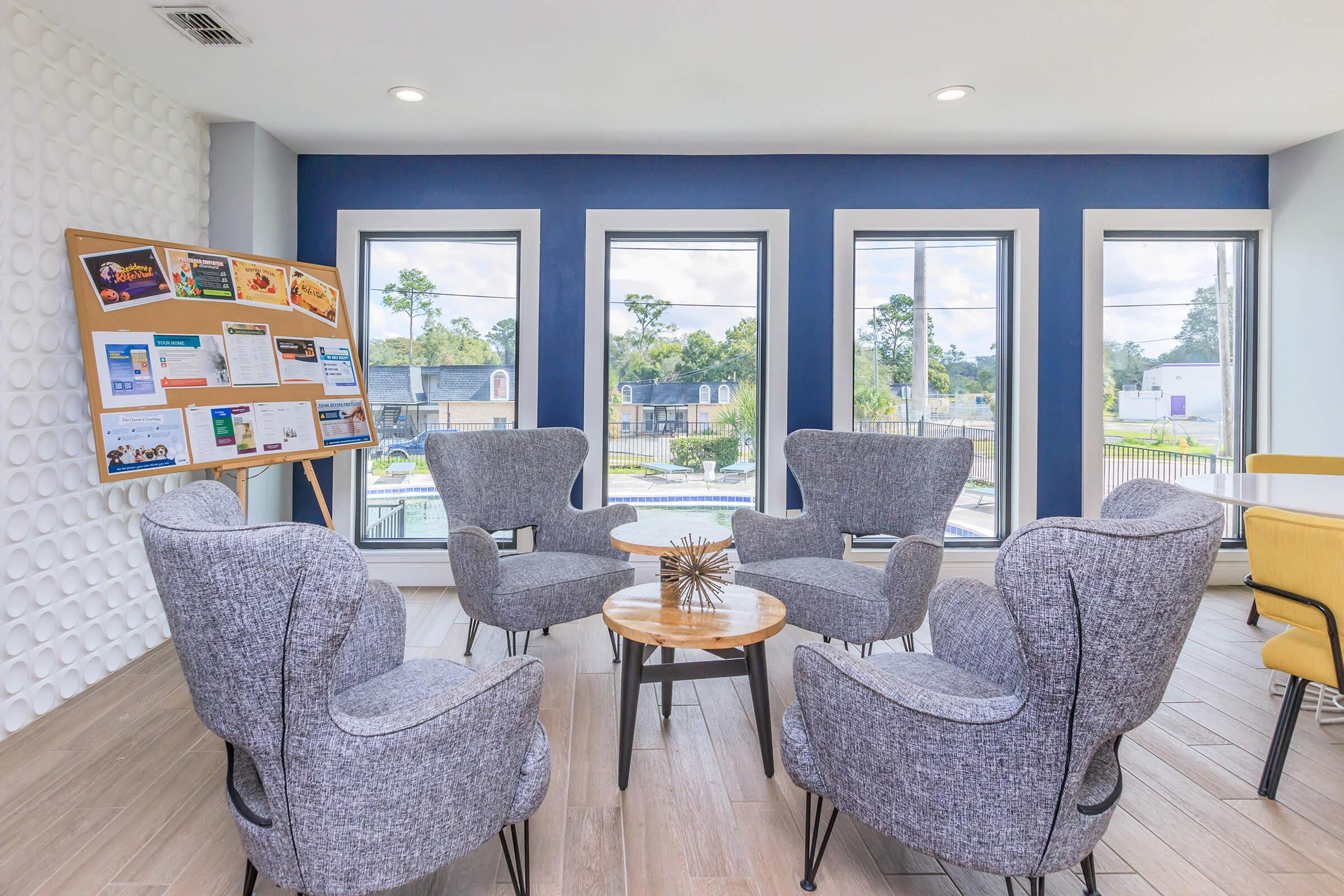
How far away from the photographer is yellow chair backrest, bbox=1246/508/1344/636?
1.76 m

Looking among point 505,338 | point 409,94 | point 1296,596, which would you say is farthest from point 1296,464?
point 409,94

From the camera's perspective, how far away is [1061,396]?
397 centimetres

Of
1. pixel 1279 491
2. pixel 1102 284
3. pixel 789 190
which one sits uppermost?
pixel 789 190

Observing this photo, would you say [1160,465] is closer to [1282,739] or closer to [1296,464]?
[1296,464]

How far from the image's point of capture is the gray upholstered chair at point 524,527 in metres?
2.66

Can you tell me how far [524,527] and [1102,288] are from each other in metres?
3.70

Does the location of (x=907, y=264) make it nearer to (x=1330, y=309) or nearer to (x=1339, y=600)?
(x=1330, y=309)

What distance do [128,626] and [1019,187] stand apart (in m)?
5.24

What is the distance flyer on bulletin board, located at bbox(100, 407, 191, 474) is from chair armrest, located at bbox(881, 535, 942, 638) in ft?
9.75

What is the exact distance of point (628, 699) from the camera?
2.02 m

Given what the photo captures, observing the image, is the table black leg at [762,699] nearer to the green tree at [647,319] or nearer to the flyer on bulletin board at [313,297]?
the green tree at [647,319]

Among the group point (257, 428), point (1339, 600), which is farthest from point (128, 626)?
point (1339, 600)

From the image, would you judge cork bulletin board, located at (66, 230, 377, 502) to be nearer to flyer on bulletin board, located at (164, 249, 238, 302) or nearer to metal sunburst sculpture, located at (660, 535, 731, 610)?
flyer on bulletin board, located at (164, 249, 238, 302)

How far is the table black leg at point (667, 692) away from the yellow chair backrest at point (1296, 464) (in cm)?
306
